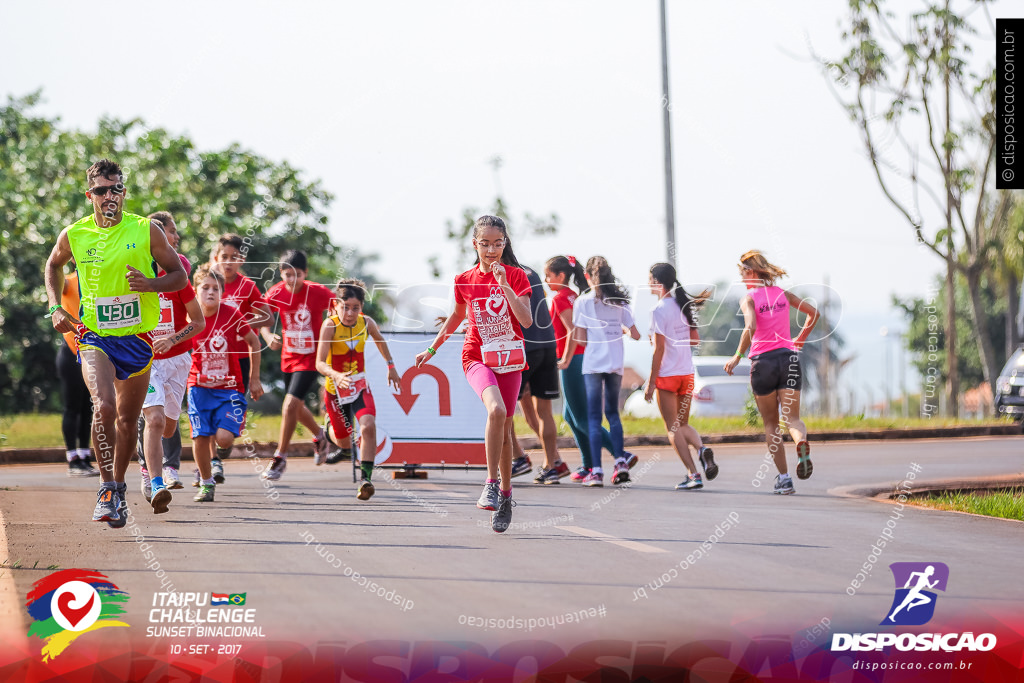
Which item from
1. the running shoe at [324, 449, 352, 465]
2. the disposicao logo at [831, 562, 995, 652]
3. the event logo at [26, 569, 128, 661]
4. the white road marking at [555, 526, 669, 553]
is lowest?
the disposicao logo at [831, 562, 995, 652]

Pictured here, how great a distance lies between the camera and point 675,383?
10.6 m

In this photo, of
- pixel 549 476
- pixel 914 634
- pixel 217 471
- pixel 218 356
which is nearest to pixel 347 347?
pixel 218 356

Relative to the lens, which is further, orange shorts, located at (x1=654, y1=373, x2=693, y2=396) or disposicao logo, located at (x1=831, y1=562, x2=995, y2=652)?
orange shorts, located at (x1=654, y1=373, x2=693, y2=396)

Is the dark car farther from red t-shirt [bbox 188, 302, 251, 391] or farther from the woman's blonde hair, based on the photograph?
red t-shirt [bbox 188, 302, 251, 391]

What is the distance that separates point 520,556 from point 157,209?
20.0 m

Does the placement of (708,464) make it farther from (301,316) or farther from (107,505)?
(107,505)

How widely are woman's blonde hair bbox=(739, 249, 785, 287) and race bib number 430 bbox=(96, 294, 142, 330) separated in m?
5.08

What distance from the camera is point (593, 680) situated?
423 cm

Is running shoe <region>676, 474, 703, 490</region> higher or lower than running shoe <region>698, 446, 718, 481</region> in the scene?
lower

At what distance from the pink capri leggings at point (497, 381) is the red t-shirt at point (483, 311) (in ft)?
0.25

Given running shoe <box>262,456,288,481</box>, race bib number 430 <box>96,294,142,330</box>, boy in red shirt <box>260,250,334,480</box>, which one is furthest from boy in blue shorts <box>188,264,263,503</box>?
race bib number 430 <box>96,294,142,330</box>

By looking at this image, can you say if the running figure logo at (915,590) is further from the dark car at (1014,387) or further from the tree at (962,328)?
the tree at (962,328)

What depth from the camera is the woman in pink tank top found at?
1007 cm

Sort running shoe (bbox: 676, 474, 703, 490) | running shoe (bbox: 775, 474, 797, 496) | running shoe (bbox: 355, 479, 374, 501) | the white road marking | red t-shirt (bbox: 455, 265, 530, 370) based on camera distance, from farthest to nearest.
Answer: running shoe (bbox: 676, 474, 703, 490), running shoe (bbox: 775, 474, 797, 496), running shoe (bbox: 355, 479, 374, 501), red t-shirt (bbox: 455, 265, 530, 370), the white road marking
